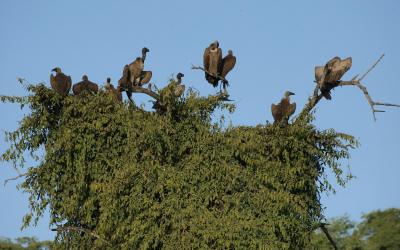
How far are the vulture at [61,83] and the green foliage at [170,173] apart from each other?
0.12 m

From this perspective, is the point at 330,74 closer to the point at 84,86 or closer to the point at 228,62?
the point at 228,62

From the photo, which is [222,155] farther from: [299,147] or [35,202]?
[35,202]

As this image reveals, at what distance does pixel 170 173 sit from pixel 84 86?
1.71 m

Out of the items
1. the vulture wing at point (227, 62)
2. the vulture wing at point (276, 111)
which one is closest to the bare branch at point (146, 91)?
the vulture wing at point (227, 62)

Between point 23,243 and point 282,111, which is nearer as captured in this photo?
point 282,111

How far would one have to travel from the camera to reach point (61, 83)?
35.8 ft

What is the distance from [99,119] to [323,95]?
2912 mm

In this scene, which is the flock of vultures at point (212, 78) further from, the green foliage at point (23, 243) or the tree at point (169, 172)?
the green foliage at point (23, 243)

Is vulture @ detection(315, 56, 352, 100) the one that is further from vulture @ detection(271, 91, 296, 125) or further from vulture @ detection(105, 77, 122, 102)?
vulture @ detection(105, 77, 122, 102)

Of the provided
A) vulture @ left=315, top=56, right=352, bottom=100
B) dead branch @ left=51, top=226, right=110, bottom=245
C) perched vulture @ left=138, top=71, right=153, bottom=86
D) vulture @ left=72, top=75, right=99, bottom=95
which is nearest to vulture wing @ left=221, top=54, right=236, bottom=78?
perched vulture @ left=138, top=71, right=153, bottom=86

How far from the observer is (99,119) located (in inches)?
422

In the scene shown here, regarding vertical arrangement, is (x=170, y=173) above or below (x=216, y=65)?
below

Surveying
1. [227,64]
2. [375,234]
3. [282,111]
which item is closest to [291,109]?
[282,111]

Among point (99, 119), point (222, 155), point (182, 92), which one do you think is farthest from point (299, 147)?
point (99, 119)
